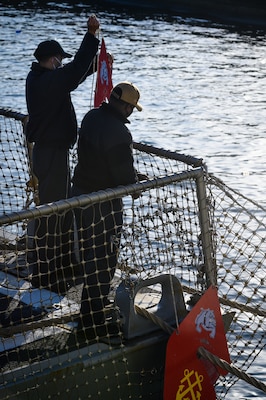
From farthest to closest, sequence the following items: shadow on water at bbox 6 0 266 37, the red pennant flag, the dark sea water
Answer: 1. shadow on water at bbox 6 0 266 37
2. the dark sea water
3. the red pennant flag

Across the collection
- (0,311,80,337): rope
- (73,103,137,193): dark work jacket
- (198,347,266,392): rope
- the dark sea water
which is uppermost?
(73,103,137,193): dark work jacket

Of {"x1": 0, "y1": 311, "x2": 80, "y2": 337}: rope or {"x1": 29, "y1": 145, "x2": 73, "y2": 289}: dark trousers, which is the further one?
{"x1": 29, "y1": 145, "x2": 73, "y2": 289}: dark trousers

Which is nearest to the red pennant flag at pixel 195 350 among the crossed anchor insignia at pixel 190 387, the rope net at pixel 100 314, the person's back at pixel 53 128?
the crossed anchor insignia at pixel 190 387

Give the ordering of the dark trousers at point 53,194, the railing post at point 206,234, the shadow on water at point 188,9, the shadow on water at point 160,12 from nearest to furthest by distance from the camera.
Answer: the railing post at point 206,234
the dark trousers at point 53,194
the shadow on water at point 160,12
the shadow on water at point 188,9

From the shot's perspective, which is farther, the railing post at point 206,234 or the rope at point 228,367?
the railing post at point 206,234

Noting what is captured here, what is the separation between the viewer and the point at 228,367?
23.7 ft

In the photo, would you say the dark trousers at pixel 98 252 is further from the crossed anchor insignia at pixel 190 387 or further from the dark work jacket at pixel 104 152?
the crossed anchor insignia at pixel 190 387

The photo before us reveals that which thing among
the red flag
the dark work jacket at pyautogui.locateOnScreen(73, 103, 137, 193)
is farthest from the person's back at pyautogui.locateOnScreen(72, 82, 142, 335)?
the red flag

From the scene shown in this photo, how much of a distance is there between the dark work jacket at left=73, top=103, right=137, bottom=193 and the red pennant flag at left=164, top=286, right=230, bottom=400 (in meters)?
1.06

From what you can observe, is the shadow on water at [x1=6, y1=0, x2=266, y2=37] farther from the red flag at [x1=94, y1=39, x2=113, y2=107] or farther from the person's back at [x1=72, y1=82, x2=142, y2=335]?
the person's back at [x1=72, y1=82, x2=142, y2=335]

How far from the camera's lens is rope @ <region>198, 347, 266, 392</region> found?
23.6 ft

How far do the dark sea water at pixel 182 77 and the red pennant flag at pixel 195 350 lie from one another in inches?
68.5

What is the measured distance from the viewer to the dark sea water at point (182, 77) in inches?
719

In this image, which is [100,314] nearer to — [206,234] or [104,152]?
[206,234]
